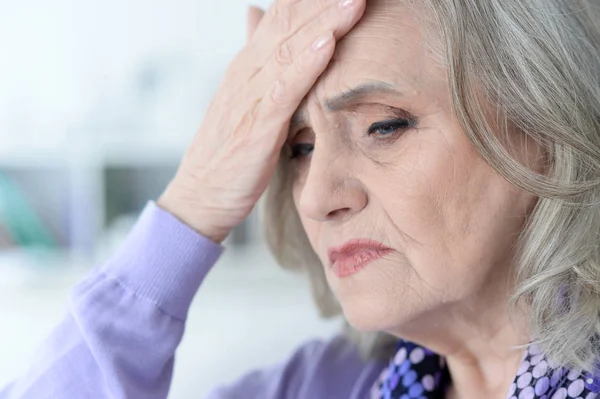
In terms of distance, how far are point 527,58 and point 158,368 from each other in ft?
2.36

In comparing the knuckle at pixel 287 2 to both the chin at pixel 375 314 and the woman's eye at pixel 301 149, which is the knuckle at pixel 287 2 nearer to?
the woman's eye at pixel 301 149

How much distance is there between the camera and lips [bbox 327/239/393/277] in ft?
3.23

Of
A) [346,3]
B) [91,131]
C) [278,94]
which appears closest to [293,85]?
[278,94]

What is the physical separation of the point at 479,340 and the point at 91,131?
1.56 meters

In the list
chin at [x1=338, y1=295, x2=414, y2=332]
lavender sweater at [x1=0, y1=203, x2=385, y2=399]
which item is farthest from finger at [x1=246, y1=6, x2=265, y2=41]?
chin at [x1=338, y1=295, x2=414, y2=332]

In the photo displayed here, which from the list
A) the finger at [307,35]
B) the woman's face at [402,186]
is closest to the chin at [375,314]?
the woman's face at [402,186]

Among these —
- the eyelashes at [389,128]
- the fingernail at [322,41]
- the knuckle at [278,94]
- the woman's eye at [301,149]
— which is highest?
the fingernail at [322,41]

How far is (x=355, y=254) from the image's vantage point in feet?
3.31

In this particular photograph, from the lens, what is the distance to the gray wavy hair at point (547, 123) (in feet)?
2.95

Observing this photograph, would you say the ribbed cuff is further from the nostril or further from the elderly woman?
the nostril

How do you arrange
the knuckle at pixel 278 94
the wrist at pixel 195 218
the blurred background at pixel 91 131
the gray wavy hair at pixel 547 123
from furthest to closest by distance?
the blurred background at pixel 91 131
the wrist at pixel 195 218
the knuckle at pixel 278 94
the gray wavy hair at pixel 547 123

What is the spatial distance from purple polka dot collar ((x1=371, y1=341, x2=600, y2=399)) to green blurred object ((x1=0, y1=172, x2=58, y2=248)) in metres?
1.40

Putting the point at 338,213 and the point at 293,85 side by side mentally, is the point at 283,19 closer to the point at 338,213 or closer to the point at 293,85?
the point at 293,85

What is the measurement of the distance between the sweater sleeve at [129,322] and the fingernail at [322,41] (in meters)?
0.38
